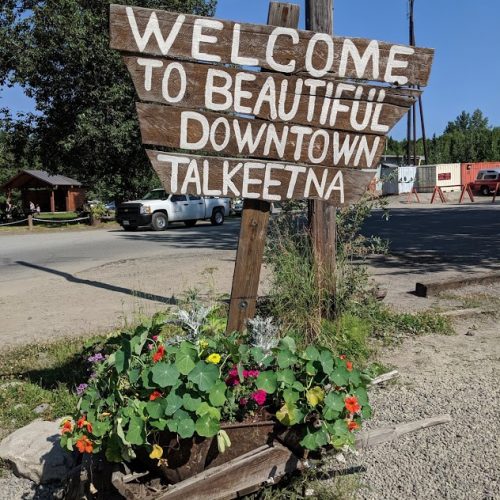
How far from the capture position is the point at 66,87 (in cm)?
2722

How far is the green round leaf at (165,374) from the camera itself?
92.7 inches

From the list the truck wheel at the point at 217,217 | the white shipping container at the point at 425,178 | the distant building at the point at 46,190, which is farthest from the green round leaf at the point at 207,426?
the distant building at the point at 46,190

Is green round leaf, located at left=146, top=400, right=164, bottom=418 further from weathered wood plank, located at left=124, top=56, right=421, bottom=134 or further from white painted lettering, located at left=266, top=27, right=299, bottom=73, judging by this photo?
white painted lettering, located at left=266, top=27, right=299, bottom=73

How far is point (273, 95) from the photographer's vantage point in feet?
12.2

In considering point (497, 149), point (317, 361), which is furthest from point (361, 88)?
point (497, 149)

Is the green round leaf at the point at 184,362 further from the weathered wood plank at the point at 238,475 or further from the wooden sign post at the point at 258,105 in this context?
the wooden sign post at the point at 258,105

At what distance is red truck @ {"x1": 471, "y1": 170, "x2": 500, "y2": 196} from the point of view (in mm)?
42219

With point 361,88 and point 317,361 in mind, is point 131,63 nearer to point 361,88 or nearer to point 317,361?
point 361,88

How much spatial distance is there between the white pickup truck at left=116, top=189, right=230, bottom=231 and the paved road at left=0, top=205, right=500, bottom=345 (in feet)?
15.5

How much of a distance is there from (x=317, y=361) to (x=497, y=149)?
6735cm

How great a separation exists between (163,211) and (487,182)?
27.9 metres

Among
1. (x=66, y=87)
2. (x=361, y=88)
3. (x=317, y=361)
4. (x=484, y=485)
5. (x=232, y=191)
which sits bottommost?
(x=484, y=485)

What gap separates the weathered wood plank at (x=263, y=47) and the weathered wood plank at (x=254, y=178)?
605mm

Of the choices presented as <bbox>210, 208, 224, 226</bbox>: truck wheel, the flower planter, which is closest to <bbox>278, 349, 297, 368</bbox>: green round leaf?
the flower planter
